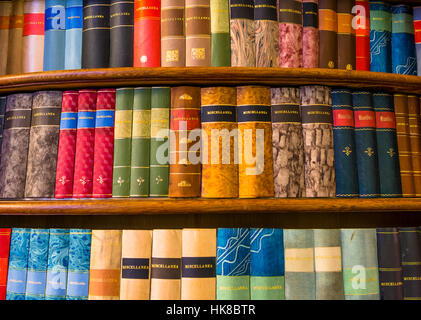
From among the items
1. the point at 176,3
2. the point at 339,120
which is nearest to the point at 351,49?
the point at 339,120

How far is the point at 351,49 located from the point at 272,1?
244 mm

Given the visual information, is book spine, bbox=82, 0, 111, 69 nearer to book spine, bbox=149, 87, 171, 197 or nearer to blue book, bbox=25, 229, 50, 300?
book spine, bbox=149, 87, 171, 197

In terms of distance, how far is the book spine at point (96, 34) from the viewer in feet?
2.80

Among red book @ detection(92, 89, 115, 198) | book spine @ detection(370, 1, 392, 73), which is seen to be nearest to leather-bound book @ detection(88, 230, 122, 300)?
red book @ detection(92, 89, 115, 198)

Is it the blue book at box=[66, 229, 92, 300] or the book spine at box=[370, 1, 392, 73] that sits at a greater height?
the book spine at box=[370, 1, 392, 73]

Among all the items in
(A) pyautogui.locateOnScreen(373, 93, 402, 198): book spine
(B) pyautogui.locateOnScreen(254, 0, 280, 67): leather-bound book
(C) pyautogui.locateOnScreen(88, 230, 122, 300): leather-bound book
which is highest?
(B) pyautogui.locateOnScreen(254, 0, 280, 67): leather-bound book

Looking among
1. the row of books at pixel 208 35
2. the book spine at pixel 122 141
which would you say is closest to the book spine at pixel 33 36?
the row of books at pixel 208 35

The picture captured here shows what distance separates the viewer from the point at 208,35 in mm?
841

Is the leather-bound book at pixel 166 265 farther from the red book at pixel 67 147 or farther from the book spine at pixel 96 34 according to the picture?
the book spine at pixel 96 34

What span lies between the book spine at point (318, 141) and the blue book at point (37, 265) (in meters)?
0.66

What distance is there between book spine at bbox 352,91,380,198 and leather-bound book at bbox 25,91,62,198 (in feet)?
2.52

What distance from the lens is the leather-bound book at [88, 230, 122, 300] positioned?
0.80 metres

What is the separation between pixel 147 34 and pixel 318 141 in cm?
51

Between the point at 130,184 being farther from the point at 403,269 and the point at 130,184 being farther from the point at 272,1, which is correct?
the point at 403,269
